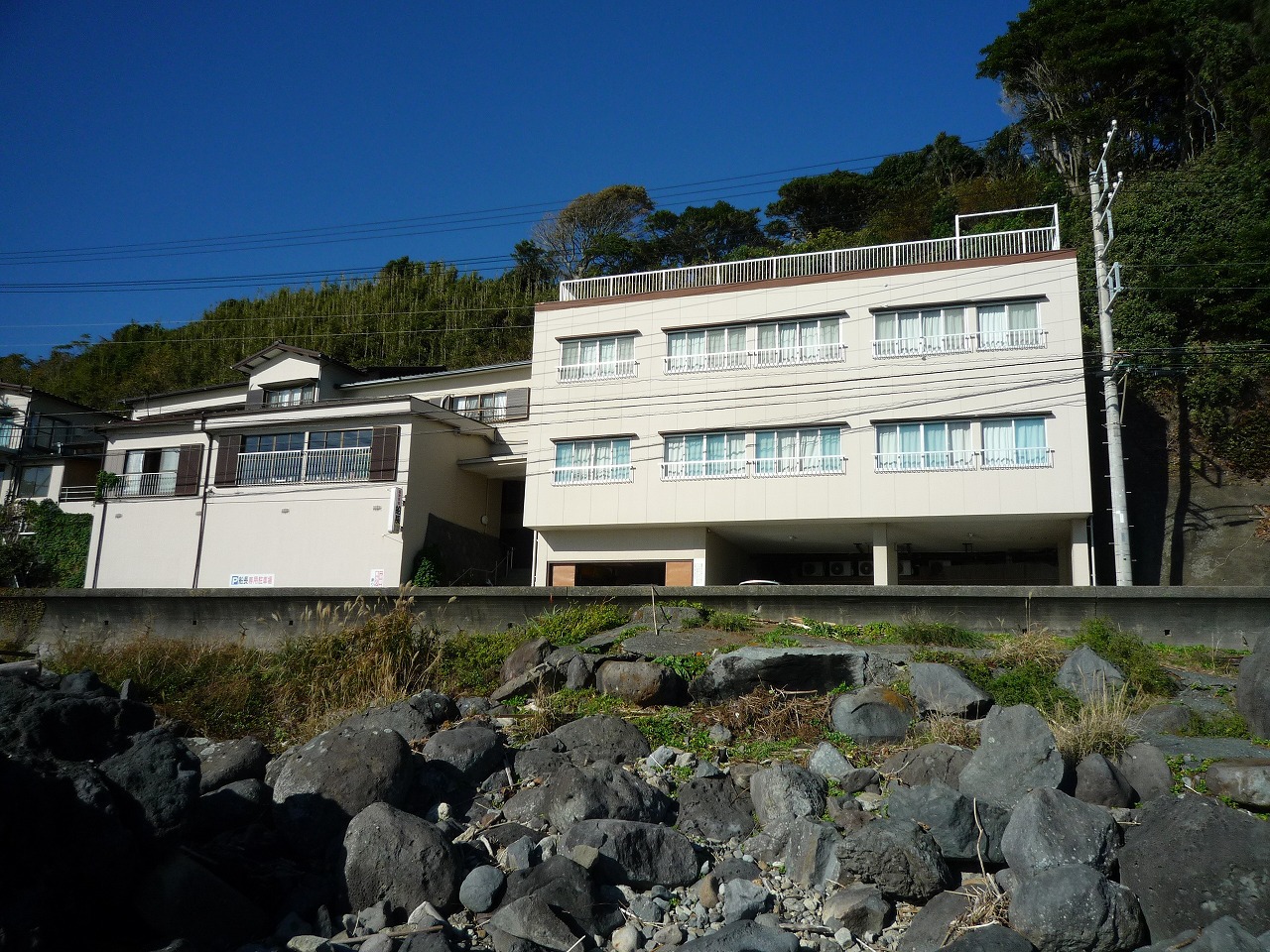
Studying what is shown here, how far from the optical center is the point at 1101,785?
956cm

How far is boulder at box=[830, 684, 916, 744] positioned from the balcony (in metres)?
17.1

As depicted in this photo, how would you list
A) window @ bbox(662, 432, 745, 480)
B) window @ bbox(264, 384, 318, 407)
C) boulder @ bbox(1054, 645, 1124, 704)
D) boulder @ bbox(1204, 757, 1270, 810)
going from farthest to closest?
window @ bbox(264, 384, 318, 407)
window @ bbox(662, 432, 745, 480)
boulder @ bbox(1054, 645, 1124, 704)
boulder @ bbox(1204, 757, 1270, 810)

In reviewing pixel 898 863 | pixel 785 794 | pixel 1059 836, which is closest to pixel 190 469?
pixel 785 794

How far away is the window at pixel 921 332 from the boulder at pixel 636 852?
63.3 feet

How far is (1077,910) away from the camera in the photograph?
299 inches

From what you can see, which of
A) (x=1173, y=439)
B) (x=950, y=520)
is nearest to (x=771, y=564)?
(x=950, y=520)

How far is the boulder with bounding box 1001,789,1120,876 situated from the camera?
8297 millimetres

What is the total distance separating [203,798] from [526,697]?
5323 millimetres

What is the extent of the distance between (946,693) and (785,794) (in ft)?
10.6

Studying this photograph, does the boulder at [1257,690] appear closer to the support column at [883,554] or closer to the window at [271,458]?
the support column at [883,554]

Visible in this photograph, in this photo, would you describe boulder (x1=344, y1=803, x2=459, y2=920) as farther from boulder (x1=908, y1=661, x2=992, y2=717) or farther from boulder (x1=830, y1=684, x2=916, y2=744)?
boulder (x1=908, y1=661, x2=992, y2=717)

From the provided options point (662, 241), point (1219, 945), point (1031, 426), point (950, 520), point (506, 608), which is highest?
point (662, 241)

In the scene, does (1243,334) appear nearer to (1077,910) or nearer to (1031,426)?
(1031,426)

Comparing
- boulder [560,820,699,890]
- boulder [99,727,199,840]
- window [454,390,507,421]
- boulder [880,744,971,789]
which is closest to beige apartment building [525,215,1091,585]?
window [454,390,507,421]
